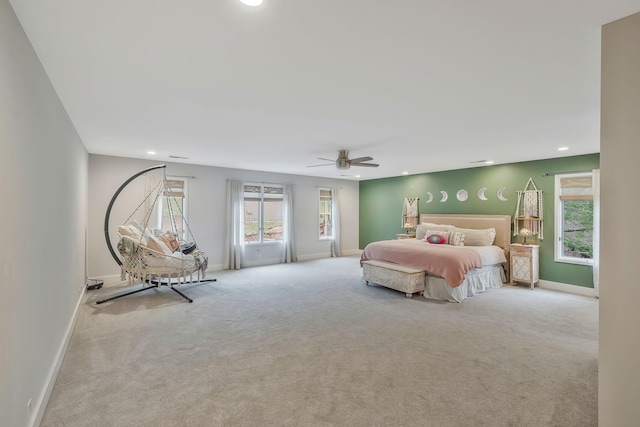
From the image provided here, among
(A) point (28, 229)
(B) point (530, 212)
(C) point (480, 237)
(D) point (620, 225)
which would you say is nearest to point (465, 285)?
(C) point (480, 237)

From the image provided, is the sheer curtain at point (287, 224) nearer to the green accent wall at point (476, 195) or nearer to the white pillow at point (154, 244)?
the green accent wall at point (476, 195)

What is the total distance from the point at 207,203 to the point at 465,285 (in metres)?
5.71

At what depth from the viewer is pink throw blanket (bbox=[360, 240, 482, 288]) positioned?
478 cm

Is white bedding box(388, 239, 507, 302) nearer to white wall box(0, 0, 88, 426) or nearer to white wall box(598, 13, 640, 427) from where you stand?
white wall box(598, 13, 640, 427)

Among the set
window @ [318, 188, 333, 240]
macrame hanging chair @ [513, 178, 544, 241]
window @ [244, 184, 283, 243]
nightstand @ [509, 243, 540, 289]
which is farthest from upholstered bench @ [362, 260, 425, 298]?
window @ [318, 188, 333, 240]

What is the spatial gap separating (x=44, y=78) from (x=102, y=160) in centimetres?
403

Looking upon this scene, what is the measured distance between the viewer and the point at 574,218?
552 centimetres

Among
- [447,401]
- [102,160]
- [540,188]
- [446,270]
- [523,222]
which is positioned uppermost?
[102,160]

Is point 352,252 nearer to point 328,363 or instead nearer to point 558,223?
point 558,223

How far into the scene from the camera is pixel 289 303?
4.57 meters

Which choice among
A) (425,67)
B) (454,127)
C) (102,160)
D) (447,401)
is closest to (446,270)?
(454,127)

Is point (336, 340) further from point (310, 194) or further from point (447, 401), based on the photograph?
point (310, 194)

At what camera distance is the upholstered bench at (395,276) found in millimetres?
5000

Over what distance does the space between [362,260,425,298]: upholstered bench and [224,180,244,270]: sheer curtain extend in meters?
3.25
